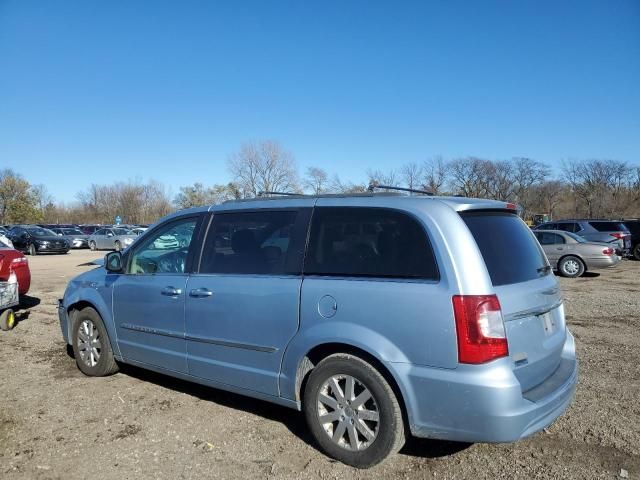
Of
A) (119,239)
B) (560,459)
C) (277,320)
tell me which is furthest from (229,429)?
(119,239)

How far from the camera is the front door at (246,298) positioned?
3.63 m

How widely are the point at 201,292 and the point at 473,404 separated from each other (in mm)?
2268

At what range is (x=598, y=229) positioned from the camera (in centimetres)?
1992

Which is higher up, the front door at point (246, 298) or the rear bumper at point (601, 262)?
the front door at point (246, 298)

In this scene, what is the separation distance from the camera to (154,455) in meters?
3.51

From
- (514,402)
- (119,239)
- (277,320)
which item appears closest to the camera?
(514,402)

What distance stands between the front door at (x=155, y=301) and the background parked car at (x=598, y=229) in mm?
17095

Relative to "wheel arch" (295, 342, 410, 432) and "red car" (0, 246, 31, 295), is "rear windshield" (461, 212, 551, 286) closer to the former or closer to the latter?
"wheel arch" (295, 342, 410, 432)

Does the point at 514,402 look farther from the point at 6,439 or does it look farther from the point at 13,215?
the point at 13,215

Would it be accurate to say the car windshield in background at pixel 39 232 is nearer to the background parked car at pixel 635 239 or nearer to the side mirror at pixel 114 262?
the side mirror at pixel 114 262

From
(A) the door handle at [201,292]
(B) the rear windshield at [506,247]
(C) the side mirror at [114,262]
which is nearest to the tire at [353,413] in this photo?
(B) the rear windshield at [506,247]

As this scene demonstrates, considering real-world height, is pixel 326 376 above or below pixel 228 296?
below

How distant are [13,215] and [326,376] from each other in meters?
74.4

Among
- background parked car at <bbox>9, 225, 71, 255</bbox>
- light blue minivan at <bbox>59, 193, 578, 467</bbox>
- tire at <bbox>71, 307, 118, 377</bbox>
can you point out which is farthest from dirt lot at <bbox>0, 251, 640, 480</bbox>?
background parked car at <bbox>9, 225, 71, 255</bbox>
